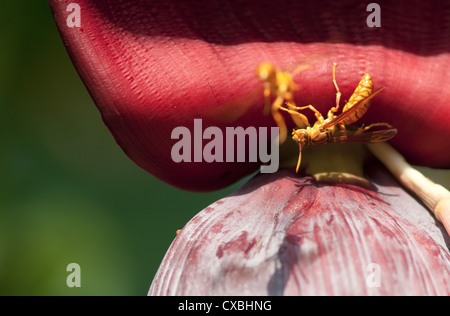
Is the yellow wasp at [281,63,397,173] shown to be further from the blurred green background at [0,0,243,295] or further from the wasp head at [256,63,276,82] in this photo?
the blurred green background at [0,0,243,295]

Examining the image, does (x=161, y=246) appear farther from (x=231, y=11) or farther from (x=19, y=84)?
(x=231, y=11)

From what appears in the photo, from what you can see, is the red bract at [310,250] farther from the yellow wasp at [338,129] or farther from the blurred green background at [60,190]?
the blurred green background at [60,190]

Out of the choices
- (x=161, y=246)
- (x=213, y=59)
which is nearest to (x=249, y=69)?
(x=213, y=59)

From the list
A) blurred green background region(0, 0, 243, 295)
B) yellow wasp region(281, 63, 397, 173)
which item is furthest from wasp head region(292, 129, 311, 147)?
blurred green background region(0, 0, 243, 295)

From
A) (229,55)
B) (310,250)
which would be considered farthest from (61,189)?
(310,250)

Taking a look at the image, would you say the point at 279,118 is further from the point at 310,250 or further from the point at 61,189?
the point at 61,189

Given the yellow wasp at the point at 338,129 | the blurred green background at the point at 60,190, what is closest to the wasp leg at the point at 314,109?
the yellow wasp at the point at 338,129

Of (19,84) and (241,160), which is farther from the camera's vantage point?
(19,84)

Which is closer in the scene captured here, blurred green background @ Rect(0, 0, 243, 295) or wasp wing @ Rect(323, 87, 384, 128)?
wasp wing @ Rect(323, 87, 384, 128)
